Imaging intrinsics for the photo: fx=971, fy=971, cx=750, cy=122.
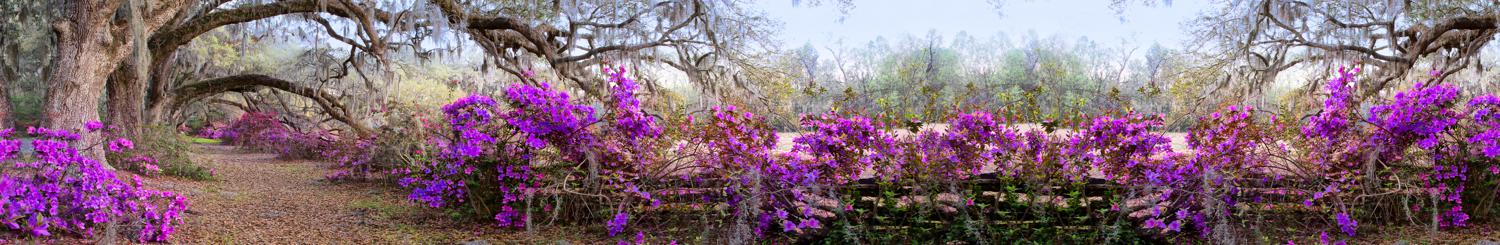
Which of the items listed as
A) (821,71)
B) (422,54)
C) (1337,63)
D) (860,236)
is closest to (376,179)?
(422,54)

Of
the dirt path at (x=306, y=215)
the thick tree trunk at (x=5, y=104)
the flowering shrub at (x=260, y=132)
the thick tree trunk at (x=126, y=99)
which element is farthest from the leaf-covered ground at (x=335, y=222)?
the flowering shrub at (x=260, y=132)

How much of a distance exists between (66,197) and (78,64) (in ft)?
12.1

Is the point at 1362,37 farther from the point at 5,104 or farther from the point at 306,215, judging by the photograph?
the point at 5,104

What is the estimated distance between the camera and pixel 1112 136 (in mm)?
4723

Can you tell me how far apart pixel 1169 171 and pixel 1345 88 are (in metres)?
1.58

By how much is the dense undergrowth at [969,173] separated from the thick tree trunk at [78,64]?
3.59 m

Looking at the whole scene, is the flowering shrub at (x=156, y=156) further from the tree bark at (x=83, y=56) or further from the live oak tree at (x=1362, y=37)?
the live oak tree at (x=1362, y=37)

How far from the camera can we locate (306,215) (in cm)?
694

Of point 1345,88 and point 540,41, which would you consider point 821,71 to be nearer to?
point 540,41

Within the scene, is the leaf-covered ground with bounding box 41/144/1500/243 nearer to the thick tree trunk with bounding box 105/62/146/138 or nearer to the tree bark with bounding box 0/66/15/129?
the thick tree trunk with bounding box 105/62/146/138

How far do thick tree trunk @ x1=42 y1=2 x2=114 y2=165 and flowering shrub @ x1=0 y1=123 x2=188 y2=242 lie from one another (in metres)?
3.05

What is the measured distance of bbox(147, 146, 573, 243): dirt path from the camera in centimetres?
571

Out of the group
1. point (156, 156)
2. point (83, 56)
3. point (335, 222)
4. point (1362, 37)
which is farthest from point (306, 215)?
point (1362, 37)

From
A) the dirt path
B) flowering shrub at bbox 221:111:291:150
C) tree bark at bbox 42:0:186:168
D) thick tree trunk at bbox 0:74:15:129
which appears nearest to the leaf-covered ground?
the dirt path
